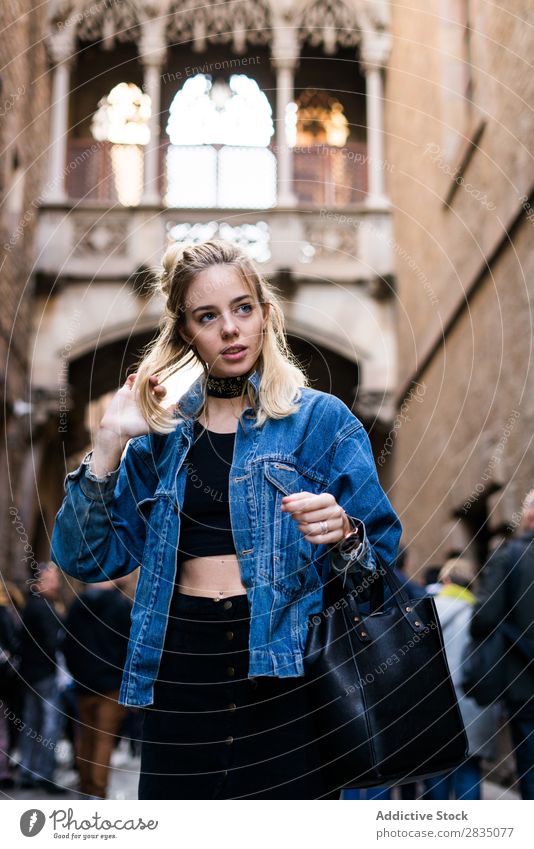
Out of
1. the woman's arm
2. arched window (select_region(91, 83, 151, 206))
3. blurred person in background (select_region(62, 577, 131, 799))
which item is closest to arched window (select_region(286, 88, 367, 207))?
arched window (select_region(91, 83, 151, 206))

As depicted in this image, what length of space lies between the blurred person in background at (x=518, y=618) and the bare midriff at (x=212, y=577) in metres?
2.71

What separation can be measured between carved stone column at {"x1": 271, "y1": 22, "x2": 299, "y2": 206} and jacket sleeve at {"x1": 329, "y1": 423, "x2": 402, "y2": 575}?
10.7 m

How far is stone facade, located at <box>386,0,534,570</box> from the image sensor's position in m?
6.61

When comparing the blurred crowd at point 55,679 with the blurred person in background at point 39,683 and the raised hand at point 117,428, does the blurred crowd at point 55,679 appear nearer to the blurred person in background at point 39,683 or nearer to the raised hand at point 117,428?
the blurred person in background at point 39,683

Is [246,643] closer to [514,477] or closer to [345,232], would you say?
[514,477]

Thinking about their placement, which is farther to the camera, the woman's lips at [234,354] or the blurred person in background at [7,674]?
the blurred person in background at [7,674]

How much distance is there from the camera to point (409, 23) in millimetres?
11383

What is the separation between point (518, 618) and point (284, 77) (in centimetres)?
991

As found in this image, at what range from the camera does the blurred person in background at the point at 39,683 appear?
22.7 ft

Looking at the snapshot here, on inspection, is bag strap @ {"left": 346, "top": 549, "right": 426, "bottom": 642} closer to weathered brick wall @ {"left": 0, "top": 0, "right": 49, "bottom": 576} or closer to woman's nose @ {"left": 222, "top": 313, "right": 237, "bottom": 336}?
woman's nose @ {"left": 222, "top": 313, "right": 237, "bottom": 336}

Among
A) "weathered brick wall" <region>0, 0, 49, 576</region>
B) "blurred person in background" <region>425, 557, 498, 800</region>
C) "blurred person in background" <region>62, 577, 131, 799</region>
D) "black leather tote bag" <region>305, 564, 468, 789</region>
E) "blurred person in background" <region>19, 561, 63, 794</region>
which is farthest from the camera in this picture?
"weathered brick wall" <region>0, 0, 49, 576</region>

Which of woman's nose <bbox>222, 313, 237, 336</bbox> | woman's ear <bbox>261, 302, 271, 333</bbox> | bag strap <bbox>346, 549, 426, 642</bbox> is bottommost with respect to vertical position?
bag strap <bbox>346, 549, 426, 642</bbox>

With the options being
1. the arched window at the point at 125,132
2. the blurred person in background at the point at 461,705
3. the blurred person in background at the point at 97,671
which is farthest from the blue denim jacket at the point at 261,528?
the arched window at the point at 125,132
